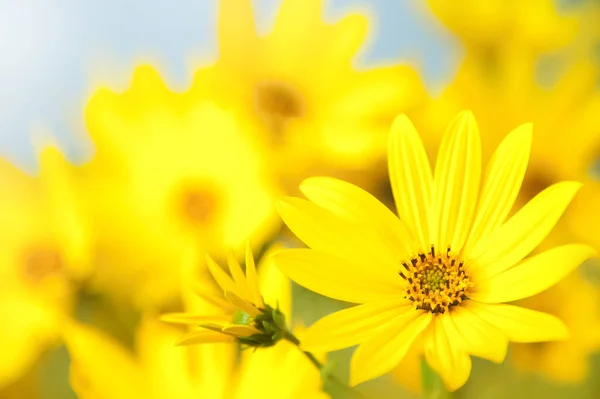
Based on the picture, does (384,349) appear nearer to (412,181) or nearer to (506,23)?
(412,181)

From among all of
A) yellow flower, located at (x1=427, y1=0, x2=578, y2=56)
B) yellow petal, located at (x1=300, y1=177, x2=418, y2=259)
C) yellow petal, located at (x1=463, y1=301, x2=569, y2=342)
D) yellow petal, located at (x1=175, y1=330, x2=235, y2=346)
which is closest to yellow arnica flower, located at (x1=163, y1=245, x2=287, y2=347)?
yellow petal, located at (x1=175, y1=330, x2=235, y2=346)

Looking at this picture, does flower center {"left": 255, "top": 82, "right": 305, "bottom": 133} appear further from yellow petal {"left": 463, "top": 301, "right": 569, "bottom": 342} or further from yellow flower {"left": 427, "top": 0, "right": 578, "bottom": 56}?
yellow petal {"left": 463, "top": 301, "right": 569, "bottom": 342}

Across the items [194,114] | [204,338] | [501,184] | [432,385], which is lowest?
[432,385]

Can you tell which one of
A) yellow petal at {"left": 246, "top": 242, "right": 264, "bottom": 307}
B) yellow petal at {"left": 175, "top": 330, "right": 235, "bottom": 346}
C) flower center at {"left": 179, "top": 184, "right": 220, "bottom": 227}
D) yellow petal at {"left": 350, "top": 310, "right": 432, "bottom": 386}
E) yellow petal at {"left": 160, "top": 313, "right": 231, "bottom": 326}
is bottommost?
yellow petal at {"left": 350, "top": 310, "right": 432, "bottom": 386}

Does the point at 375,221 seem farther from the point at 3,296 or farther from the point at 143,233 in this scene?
the point at 3,296

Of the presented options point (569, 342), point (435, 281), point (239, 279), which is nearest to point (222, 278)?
point (239, 279)

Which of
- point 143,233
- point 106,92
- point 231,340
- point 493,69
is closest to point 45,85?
point 106,92
